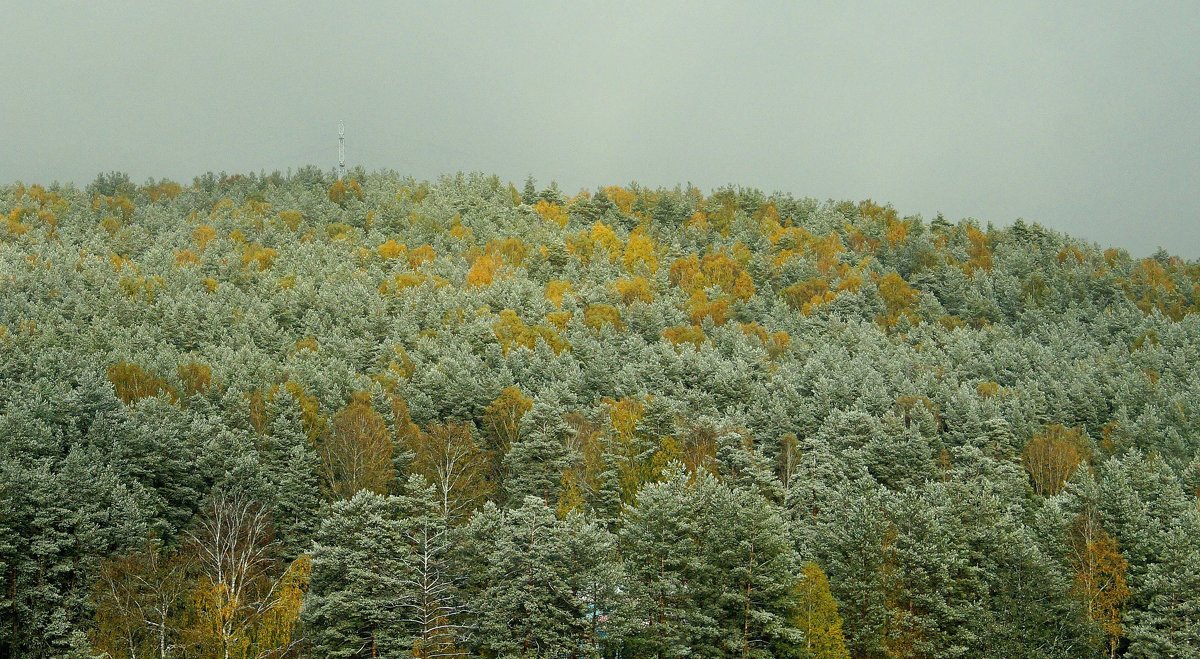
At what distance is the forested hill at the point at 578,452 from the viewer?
43406mm

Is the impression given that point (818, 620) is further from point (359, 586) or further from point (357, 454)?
point (357, 454)

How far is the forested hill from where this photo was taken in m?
43.4

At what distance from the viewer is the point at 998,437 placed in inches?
2943

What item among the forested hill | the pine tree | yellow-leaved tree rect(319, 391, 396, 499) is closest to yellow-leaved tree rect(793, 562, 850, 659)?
the forested hill

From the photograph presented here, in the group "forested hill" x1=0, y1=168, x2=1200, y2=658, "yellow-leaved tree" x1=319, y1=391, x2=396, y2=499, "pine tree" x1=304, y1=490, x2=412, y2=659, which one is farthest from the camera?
"yellow-leaved tree" x1=319, y1=391, x2=396, y2=499

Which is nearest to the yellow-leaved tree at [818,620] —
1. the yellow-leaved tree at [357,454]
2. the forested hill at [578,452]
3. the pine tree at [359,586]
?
the forested hill at [578,452]

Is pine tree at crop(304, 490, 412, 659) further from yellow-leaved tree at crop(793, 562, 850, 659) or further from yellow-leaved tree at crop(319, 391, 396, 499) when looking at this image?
yellow-leaved tree at crop(319, 391, 396, 499)

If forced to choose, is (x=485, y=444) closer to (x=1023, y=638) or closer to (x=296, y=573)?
(x=296, y=573)

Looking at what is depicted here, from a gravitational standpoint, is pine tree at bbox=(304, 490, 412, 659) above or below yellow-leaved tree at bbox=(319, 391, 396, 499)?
below

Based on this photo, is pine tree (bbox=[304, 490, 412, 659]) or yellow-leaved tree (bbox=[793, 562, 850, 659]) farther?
yellow-leaved tree (bbox=[793, 562, 850, 659])

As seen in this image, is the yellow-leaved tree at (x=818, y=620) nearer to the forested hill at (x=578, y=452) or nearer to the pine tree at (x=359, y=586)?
the forested hill at (x=578, y=452)

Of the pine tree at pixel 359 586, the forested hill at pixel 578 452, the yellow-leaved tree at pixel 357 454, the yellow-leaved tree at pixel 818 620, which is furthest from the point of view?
the yellow-leaved tree at pixel 357 454

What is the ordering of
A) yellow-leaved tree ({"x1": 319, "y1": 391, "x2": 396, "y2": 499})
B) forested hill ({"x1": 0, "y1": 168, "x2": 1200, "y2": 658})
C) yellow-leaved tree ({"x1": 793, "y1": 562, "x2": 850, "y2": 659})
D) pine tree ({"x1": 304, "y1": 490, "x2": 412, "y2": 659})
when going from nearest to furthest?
1. pine tree ({"x1": 304, "y1": 490, "x2": 412, "y2": 659})
2. forested hill ({"x1": 0, "y1": 168, "x2": 1200, "y2": 658})
3. yellow-leaved tree ({"x1": 793, "y1": 562, "x2": 850, "y2": 659})
4. yellow-leaved tree ({"x1": 319, "y1": 391, "x2": 396, "y2": 499})

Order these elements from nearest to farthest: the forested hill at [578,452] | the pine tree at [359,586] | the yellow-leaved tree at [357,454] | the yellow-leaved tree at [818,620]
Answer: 1. the pine tree at [359,586]
2. the forested hill at [578,452]
3. the yellow-leaved tree at [818,620]
4. the yellow-leaved tree at [357,454]
